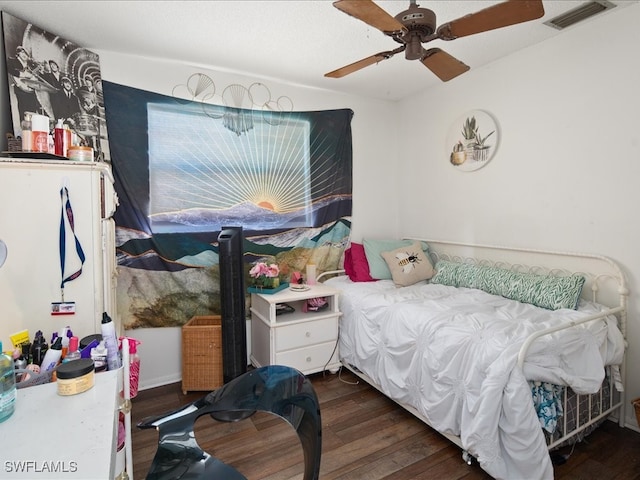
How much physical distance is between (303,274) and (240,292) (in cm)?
86

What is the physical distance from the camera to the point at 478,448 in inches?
62.8

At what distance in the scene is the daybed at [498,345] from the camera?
1549 mm

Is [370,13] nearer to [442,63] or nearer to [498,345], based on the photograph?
[442,63]

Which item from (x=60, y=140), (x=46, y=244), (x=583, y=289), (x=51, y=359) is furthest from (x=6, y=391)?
(x=583, y=289)

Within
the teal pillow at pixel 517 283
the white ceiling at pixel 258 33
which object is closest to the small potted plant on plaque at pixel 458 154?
the white ceiling at pixel 258 33

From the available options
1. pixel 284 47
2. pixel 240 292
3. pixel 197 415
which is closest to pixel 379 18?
pixel 284 47

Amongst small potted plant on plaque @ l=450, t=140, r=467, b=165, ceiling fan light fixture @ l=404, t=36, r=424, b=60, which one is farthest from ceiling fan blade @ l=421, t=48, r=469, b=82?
small potted plant on plaque @ l=450, t=140, r=467, b=165

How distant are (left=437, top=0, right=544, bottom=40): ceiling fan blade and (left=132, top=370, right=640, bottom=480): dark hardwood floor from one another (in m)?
2.03

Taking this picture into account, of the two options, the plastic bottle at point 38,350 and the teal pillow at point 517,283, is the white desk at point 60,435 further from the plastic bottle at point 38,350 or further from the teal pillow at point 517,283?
the teal pillow at point 517,283

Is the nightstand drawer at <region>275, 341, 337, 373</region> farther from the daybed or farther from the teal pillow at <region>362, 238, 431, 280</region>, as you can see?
the teal pillow at <region>362, 238, 431, 280</region>

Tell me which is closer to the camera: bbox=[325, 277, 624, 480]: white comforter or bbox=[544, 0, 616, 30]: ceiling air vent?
bbox=[325, 277, 624, 480]: white comforter

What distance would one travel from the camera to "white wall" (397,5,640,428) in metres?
2.03
